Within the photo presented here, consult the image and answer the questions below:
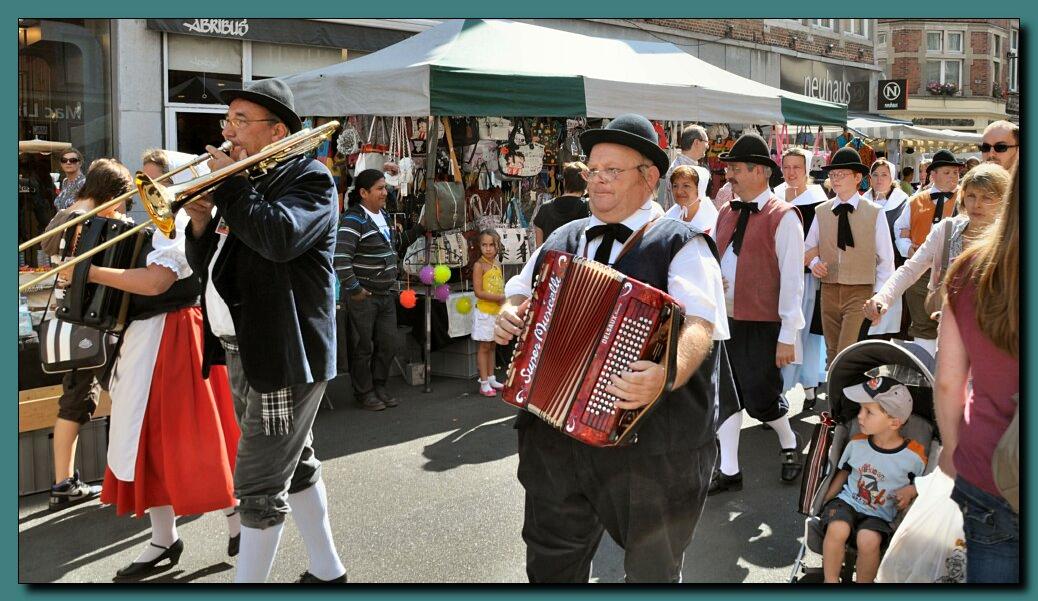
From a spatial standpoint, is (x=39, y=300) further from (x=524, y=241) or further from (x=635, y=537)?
(x=635, y=537)

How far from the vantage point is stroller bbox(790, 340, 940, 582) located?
4.20m

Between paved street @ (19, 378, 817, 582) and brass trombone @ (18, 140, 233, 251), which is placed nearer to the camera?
brass trombone @ (18, 140, 233, 251)

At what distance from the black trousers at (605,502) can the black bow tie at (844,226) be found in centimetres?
431

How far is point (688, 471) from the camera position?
323 cm

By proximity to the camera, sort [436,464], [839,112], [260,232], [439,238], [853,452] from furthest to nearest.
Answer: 1. [839,112]
2. [439,238]
3. [436,464]
4. [853,452]
5. [260,232]

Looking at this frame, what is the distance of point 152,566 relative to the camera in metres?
4.60

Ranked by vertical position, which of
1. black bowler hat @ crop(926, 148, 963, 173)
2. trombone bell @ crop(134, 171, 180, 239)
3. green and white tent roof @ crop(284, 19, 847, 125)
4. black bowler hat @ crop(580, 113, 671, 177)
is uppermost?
green and white tent roof @ crop(284, 19, 847, 125)

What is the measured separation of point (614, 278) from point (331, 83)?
5.94 meters

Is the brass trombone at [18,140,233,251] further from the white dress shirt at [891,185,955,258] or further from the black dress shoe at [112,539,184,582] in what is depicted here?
the white dress shirt at [891,185,955,258]

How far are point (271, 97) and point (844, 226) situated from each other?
15.8 ft

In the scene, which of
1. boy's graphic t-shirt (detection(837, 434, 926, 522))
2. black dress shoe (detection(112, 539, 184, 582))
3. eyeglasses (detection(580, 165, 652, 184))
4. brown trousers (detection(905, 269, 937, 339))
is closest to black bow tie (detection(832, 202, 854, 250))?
brown trousers (detection(905, 269, 937, 339))

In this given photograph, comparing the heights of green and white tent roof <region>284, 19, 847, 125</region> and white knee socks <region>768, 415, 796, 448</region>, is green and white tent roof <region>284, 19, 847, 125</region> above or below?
above

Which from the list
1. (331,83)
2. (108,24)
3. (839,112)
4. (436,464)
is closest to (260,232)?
(436,464)

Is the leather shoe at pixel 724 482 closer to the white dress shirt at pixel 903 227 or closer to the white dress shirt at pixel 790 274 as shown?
the white dress shirt at pixel 790 274
